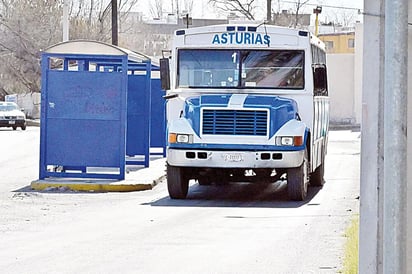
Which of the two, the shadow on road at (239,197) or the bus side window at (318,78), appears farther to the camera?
the bus side window at (318,78)

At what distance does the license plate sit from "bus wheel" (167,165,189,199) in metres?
0.90

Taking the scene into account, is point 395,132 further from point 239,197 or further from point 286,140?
point 239,197

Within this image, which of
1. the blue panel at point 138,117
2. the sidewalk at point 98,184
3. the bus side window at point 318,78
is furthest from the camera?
the blue panel at point 138,117

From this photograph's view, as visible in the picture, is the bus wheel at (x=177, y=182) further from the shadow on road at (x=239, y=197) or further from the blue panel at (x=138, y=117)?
the blue panel at (x=138, y=117)

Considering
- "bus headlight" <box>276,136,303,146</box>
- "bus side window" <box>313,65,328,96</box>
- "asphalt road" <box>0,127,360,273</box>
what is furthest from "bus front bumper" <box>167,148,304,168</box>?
"bus side window" <box>313,65,328,96</box>

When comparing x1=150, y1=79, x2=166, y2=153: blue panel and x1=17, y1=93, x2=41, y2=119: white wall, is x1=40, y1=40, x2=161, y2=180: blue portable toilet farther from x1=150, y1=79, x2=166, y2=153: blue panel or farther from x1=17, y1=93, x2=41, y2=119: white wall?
x1=17, y1=93, x2=41, y2=119: white wall

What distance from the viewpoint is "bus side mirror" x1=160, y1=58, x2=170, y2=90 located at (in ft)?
53.6

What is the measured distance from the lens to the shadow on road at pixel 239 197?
16.2 metres

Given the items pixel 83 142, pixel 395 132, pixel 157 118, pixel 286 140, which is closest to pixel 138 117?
pixel 157 118

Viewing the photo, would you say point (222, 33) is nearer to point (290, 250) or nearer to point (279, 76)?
point (279, 76)

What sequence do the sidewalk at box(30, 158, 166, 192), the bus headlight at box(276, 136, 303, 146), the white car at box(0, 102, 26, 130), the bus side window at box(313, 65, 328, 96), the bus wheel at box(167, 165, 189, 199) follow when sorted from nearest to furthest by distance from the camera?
1. the bus headlight at box(276, 136, 303, 146)
2. the bus wheel at box(167, 165, 189, 199)
3. the bus side window at box(313, 65, 328, 96)
4. the sidewalk at box(30, 158, 166, 192)
5. the white car at box(0, 102, 26, 130)

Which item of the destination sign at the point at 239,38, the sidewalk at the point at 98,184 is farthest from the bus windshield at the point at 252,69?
the sidewalk at the point at 98,184

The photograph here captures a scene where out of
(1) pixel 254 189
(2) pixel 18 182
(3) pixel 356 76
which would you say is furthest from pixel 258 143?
(3) pixel 356 76

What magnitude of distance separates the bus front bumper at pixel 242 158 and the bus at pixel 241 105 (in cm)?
2
